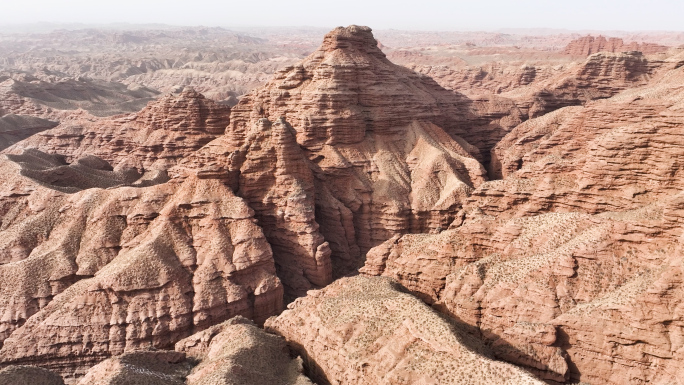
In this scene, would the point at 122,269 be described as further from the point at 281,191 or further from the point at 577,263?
the point at 577,263

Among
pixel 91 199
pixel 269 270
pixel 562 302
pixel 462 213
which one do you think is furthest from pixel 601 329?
pixel 91 199

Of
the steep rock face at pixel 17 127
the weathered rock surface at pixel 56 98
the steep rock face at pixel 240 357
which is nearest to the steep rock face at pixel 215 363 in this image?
the steep rock face at pixel 240 357

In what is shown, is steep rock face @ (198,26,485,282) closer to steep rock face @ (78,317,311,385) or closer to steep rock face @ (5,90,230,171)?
steep rock face @ (5,90,230,171)

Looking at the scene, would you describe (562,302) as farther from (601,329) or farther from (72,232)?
(72,232)

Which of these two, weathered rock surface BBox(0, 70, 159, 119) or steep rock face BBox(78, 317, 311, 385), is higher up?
weathered rock surface BBox(0, 70, 159, 119)

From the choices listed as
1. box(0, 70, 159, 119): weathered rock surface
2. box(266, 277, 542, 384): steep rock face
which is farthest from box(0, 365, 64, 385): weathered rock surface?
box(0, 70, 159, 119): weathered rock surface

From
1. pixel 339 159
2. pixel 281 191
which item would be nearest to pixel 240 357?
pixel 281 191

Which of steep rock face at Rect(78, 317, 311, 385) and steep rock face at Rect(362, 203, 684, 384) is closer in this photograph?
steep rock face at Rect(362, 203, 684, 384)
